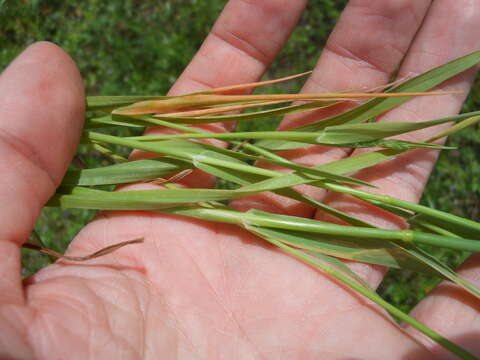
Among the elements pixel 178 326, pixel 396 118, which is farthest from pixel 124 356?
pixel 396 118

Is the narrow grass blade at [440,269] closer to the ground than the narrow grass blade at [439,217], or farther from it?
closer to the ground

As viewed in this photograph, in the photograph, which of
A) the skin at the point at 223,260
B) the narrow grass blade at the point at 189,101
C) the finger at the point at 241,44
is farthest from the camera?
the finger at the point at 241,44

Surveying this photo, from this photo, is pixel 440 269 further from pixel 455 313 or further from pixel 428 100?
pixel 428 100

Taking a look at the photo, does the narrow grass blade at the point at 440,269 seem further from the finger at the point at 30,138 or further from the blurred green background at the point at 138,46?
the blurred green background at the point at 138,46

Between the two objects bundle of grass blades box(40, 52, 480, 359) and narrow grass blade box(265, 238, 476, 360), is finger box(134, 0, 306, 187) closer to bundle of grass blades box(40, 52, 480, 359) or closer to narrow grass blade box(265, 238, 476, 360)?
bundle of grass blades box(40, 52, 480, 359)

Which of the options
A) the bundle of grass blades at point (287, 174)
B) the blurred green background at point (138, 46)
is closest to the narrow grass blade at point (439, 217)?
the bundle of grass blades at point (287, 174)

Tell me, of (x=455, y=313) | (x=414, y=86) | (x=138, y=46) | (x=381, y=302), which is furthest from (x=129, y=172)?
(x=138, y=46)

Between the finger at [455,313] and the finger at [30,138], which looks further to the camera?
the finger at [455,313]
